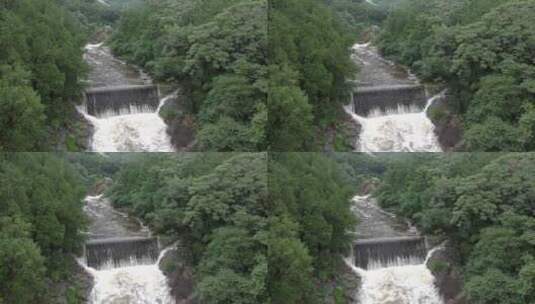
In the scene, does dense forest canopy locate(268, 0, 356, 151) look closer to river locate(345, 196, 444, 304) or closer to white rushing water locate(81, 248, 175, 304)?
river locate(345, 196, 444, 304)

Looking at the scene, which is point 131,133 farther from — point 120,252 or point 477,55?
point 477,55

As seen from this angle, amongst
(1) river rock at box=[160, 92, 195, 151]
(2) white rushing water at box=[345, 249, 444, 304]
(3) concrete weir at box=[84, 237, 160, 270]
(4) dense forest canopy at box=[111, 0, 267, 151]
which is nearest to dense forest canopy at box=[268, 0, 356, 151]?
(4) dense forest canopy at box=[111, 0, 267, 151]

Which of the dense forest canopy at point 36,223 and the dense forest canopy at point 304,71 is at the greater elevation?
the dense forest canopy at point 304,71

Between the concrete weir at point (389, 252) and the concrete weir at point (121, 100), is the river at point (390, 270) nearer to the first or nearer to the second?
the concrete weir at point (389, 252)

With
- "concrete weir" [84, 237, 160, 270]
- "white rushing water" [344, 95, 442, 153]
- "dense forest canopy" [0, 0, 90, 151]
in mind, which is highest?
"dense forest canopy" [0, 0, 90, 151]

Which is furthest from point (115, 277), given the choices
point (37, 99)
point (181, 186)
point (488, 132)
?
point (488, 132)

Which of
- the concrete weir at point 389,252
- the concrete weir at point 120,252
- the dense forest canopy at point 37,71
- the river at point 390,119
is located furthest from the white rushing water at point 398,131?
the dense forest canopy at point 37,71
